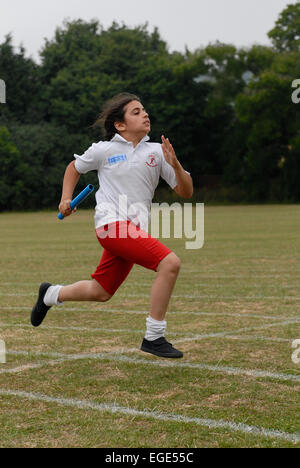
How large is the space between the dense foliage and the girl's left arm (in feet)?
150

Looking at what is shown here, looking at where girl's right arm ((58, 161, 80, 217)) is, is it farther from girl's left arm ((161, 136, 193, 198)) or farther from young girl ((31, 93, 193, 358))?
girl's left arm ((161, 136, 193, 198))

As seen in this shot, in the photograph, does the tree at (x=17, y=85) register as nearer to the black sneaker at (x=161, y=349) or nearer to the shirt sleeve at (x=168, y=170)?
the shirt sleeve at (x=168, y=170)

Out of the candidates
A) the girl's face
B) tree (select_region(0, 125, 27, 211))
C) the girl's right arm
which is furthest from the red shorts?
tree (select_region(0, 125, 27, 211))

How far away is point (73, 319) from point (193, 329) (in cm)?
155

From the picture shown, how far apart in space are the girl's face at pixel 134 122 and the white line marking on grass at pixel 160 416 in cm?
233

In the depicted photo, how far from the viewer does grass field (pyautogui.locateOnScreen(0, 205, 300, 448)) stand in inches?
158

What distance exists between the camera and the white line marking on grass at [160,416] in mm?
3924

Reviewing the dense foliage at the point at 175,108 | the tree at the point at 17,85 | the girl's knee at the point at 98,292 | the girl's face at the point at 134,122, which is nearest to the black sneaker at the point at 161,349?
the girl's knee at the point at 98,292

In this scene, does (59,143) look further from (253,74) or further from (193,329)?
(193,329)

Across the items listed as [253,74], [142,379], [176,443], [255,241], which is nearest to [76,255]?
[255,241]

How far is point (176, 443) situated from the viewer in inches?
149

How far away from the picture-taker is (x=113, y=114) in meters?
6.08

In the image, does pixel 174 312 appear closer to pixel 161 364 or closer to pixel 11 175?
pixel 161 364

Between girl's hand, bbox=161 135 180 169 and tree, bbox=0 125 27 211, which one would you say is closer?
girl's hand, bbox=161 135 180 169
